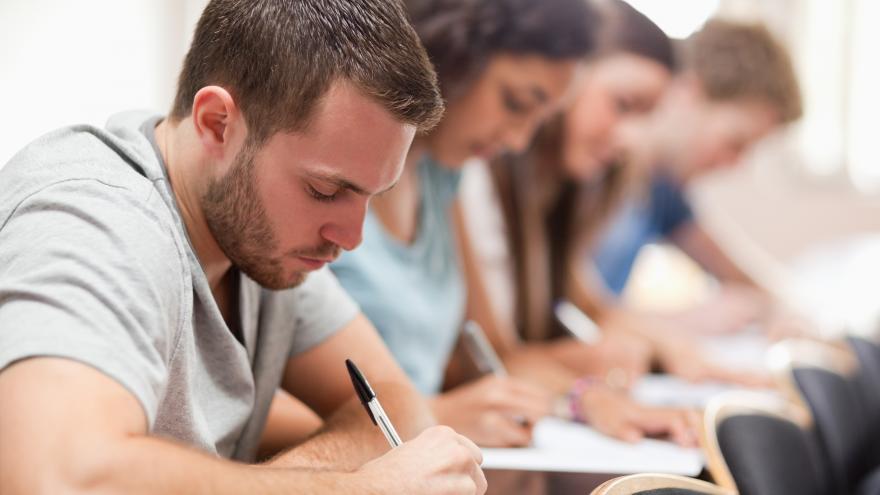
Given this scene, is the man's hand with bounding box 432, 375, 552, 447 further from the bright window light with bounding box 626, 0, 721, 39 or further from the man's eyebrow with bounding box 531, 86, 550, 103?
the bright window light with bounding box 626, 0, 721, 39

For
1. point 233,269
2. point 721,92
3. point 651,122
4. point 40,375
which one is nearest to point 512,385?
point 233,269

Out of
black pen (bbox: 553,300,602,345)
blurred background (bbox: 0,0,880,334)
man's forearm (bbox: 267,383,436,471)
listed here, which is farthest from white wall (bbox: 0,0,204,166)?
black pen (bbox: 553,300,602,345)

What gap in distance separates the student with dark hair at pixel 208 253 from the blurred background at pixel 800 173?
69 centimetres

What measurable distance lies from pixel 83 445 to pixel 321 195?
14.3 inches

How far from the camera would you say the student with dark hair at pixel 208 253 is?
0.70 meters

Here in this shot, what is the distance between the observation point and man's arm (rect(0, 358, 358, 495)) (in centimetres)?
67

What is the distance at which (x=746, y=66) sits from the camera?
298 cm

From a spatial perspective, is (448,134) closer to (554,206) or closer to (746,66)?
(554,206)

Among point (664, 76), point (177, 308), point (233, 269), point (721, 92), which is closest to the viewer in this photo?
point (177, 308)

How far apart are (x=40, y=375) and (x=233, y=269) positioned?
0.42 metres

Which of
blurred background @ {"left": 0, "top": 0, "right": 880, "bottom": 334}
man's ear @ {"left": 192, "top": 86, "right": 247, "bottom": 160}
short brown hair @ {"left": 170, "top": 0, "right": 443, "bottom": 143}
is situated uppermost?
short brown hair @ {"left": 170, "top": 0, "right": 443, "bottom": 143}

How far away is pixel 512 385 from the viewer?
1.52 m

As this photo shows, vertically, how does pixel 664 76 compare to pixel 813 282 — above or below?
above

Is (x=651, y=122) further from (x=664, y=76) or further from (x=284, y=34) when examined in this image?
(x=284, y=34)
